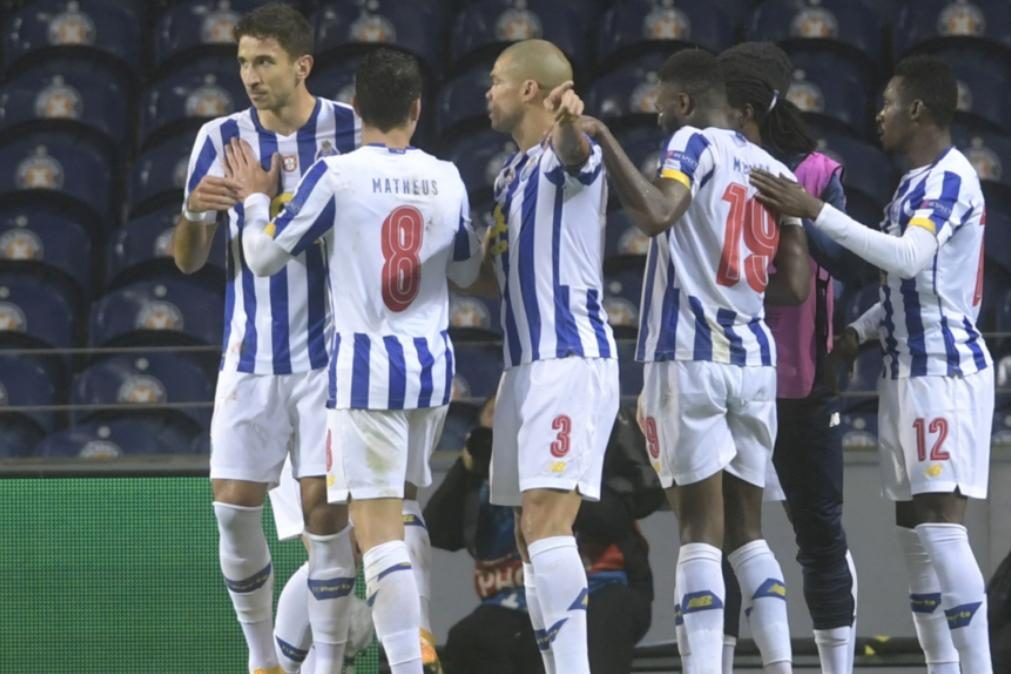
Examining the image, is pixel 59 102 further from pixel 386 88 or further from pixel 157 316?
pixel 386 88

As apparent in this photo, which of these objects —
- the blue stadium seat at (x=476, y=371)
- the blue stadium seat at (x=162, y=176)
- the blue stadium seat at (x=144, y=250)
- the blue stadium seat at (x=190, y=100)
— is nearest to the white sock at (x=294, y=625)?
the blue stadium seat at (x=476, y=371)

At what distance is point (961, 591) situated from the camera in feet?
18.2

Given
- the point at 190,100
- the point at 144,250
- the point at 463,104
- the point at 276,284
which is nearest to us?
the point at 276,284

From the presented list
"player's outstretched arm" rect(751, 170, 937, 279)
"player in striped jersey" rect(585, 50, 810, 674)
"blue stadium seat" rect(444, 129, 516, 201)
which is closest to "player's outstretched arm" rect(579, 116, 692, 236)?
"player in striped jersey" rect(585, 50, 810, 674)

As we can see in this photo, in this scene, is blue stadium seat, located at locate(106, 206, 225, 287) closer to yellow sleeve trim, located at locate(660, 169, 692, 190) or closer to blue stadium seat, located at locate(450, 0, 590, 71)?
blue stadium seat, located at locate(450, 0, 590, 71)

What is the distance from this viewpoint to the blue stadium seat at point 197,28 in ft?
34.7

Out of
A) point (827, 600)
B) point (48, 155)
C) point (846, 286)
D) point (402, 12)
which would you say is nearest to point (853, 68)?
point (846, 286)

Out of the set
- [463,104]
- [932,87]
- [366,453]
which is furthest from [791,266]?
[463,104]

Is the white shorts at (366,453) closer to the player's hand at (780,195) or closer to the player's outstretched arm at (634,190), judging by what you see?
the player's outstretched arm at (634,190)

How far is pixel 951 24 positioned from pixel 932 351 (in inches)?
192

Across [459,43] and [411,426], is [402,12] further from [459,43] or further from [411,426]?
[411,426]

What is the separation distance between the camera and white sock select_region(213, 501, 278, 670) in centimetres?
560

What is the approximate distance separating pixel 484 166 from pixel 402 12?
1298mm

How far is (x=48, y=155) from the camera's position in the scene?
10.0 meters
